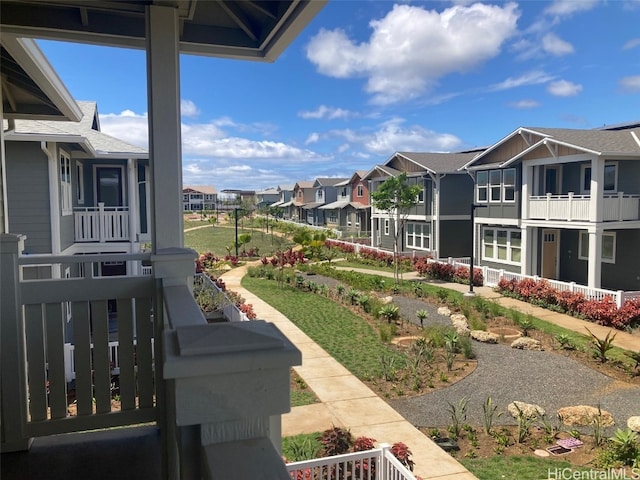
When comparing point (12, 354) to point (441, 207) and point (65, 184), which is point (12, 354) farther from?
point (441, 207)

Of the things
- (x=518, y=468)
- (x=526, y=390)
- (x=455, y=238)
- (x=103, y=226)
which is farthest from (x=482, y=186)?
(x=518, y=468)

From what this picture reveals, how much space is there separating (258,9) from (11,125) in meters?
4.72

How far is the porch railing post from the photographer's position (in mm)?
2965

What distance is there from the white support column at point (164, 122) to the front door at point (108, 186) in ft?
41.2

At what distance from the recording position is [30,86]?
17.7 feet

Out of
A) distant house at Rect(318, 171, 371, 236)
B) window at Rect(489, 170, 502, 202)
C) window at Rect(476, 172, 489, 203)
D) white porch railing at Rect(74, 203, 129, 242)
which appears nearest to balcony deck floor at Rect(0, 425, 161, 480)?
white porch railing at Rect(74, 203, 129, 242)

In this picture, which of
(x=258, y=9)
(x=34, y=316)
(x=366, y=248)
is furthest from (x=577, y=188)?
(x=34, y=316)

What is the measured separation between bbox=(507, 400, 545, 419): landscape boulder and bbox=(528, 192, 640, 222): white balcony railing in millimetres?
10579

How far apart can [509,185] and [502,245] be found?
265cm

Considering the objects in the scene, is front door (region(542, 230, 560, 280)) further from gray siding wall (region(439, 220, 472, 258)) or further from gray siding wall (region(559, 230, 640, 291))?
gray siding wall (region(439, 220, 472, 258))

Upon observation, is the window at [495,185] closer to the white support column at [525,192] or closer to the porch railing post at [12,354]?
the white support column at [525,192]

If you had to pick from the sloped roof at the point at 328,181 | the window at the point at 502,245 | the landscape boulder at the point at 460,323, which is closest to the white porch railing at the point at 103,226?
the landscape boulder at the point at 460,323

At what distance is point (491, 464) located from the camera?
593 cm

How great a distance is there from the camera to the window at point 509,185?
1948cm
